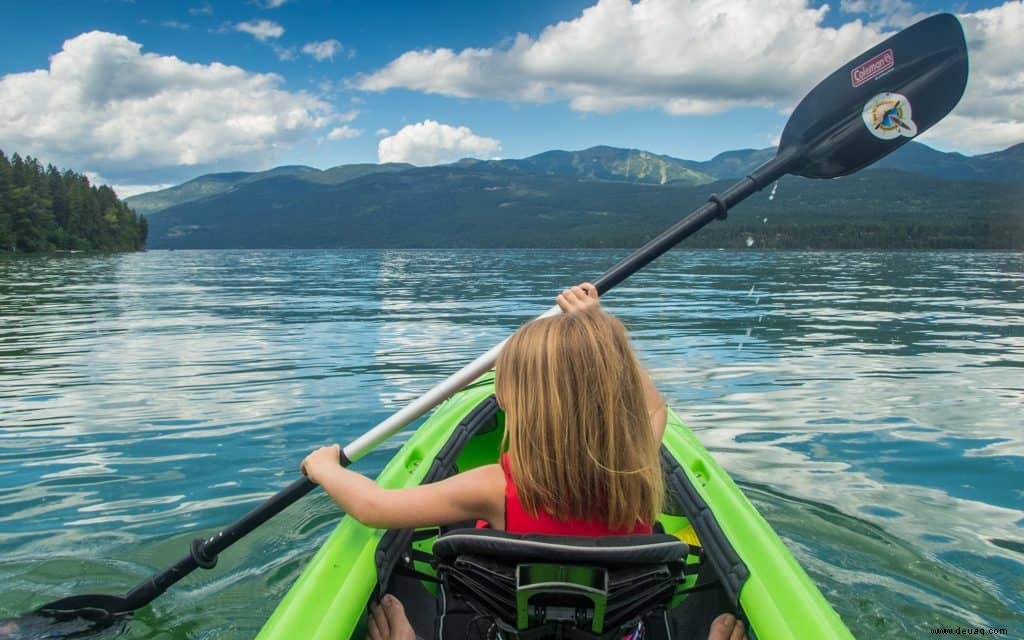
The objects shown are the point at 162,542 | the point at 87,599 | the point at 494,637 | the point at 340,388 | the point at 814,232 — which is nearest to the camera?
the point at 494,637

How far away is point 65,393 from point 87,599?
7.17 m

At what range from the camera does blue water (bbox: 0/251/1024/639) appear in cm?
510

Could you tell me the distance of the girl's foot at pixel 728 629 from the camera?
315cm

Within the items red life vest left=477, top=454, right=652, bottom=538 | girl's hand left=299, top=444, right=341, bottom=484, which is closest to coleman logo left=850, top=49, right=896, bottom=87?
red life vest left=477, top=454, right=652, bottom=538

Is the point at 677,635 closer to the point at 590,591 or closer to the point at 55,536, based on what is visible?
the point at 590,591

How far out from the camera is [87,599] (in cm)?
460

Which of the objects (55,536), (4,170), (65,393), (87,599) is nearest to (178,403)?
(65,393)

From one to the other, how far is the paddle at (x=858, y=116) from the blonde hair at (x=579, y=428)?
2.03 m

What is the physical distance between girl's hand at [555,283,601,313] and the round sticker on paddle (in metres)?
2.66

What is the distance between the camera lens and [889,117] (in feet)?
16.6

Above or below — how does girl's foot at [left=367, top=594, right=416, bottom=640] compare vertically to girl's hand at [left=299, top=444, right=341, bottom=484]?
below

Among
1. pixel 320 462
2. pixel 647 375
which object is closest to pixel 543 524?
pixel 647 375

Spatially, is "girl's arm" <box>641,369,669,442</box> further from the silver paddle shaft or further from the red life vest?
the silver paddle shaft

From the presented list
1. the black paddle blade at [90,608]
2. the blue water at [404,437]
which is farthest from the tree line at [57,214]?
the black paddle blade at [90,608]
